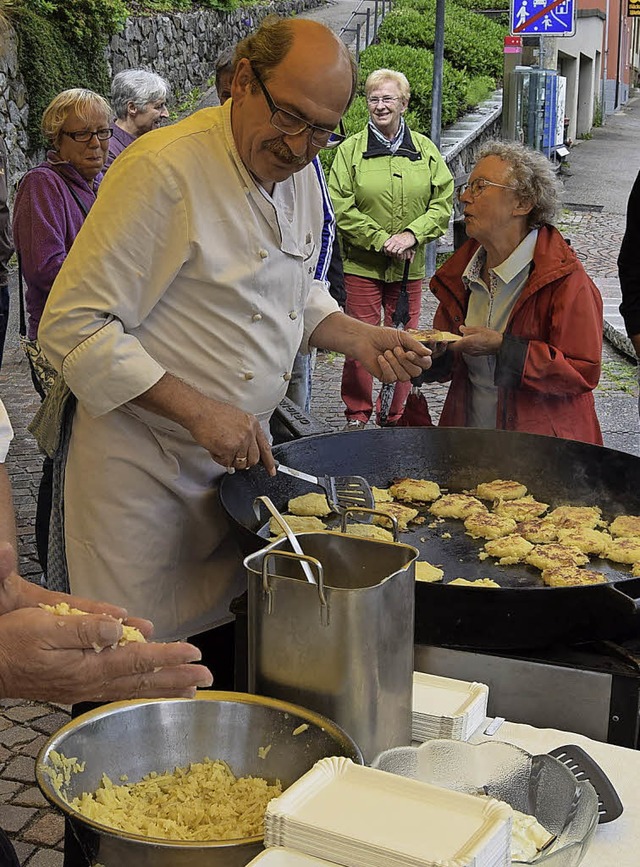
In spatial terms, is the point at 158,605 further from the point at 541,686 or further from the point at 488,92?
the point at 488,92

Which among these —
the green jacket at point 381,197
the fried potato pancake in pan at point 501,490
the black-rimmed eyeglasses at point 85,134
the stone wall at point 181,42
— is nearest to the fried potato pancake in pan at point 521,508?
the fried potato pancake in pan at point 501,490

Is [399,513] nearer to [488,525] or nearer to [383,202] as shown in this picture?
[488,525]

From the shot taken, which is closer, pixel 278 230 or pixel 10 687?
A: pixel 10 687

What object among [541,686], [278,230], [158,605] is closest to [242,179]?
[278,230]

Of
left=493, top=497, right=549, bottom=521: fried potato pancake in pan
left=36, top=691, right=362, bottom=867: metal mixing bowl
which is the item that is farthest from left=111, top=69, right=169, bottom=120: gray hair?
left=36, top=691, right=362, bottom=867: metal mixing bowl

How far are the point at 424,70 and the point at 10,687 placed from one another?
1650cm

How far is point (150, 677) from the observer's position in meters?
1.48

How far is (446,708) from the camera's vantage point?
5.72 ft

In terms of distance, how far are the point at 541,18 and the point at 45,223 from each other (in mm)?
5298

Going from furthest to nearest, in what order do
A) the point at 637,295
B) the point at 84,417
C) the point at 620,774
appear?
the point at 637,295, the point at 84,417, the point at 620,774

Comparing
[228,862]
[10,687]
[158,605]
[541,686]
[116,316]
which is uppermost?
[116,316]

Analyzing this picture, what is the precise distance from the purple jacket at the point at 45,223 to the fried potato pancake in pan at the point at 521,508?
2.59 metres

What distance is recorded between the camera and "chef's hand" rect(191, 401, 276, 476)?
7.89 ft

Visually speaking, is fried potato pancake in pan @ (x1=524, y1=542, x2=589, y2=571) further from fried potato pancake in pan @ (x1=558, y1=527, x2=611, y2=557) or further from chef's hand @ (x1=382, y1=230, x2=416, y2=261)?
chef's hand @ (x1=382, y1=230, x2=416, y2=261)
